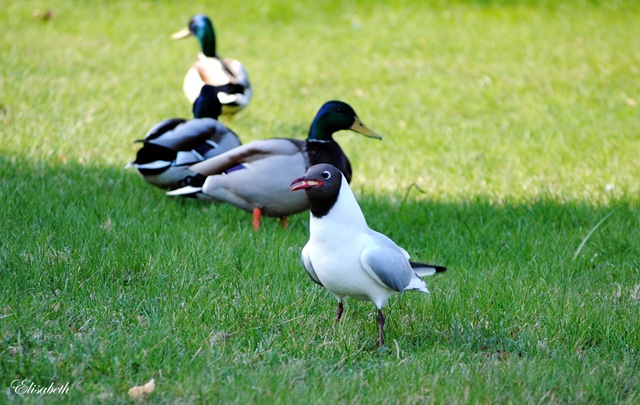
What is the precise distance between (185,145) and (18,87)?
3791mm

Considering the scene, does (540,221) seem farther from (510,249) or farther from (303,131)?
(303,131)

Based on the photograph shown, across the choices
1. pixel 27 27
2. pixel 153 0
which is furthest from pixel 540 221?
pixel 153 0

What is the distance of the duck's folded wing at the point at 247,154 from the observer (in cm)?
609

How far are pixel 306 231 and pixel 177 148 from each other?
124cm

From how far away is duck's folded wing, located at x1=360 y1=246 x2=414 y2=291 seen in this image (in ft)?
12.6

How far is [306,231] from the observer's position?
624 cm

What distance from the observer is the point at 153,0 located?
1502cm

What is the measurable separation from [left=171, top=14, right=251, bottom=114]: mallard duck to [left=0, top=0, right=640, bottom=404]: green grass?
0.36 metres

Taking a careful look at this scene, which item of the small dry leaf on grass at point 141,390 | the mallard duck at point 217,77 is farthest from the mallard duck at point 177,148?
the small dry leaf on grass at point 141,390

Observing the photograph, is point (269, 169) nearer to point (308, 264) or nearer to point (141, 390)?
point (308, 264)

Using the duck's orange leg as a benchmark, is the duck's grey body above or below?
above

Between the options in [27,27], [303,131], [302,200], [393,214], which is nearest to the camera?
[302,200]

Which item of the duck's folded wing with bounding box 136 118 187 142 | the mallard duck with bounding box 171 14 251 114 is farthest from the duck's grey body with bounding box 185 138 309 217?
the mallard duck with bounding box 171 14 251 114

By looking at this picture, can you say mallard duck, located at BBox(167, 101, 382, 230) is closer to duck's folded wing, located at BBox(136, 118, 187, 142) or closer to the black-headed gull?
duck's folded wing, located at BBox(136, 118, 187, 142)
